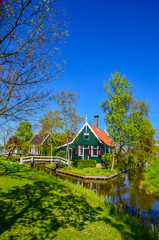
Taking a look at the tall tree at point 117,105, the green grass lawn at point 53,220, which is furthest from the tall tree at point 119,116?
the green grass lawn at point 53,220

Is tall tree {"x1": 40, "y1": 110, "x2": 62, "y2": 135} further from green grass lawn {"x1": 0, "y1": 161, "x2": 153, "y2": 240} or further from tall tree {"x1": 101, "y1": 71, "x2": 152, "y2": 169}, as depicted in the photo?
green grass lawn {"x1": 0, "y1": 161, "x2": 153, "y2": 240}

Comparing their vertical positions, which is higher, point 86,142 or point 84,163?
point 86,142

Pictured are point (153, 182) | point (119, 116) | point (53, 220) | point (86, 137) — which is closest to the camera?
point (53, 220)

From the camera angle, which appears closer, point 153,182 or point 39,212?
point 39,212

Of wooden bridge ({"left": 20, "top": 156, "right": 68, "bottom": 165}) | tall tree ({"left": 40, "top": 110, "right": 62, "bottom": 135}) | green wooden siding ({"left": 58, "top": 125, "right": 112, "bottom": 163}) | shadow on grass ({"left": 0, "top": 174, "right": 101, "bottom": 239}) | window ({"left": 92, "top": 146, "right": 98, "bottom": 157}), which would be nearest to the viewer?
shadow on grass ({"left": 0, "top": 174, "right": 101, "bottom": 239})

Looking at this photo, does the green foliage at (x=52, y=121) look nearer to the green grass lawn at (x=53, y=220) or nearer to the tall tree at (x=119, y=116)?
the tall tree at (x=119, y=116)

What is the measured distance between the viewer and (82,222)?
20.1 ft

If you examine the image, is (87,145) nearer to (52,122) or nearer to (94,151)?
(94,151)

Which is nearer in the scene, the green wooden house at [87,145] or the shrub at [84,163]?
the shrub at [84,163]

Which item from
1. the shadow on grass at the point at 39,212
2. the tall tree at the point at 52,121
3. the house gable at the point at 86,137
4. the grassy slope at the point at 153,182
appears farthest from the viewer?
the house gable at the point at 86,137

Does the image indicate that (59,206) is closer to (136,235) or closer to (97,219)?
(97,219)

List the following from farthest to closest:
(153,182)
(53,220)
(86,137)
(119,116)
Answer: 1. (86,137)
2. (119,116)
3. (153,182)
4. (53,220)

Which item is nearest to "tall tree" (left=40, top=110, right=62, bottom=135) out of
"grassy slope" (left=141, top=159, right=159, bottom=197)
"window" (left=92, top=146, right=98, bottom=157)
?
"window" (left=92, top=146, right=98, bottom=157)

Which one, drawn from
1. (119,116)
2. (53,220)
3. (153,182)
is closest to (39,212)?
(53,220)
